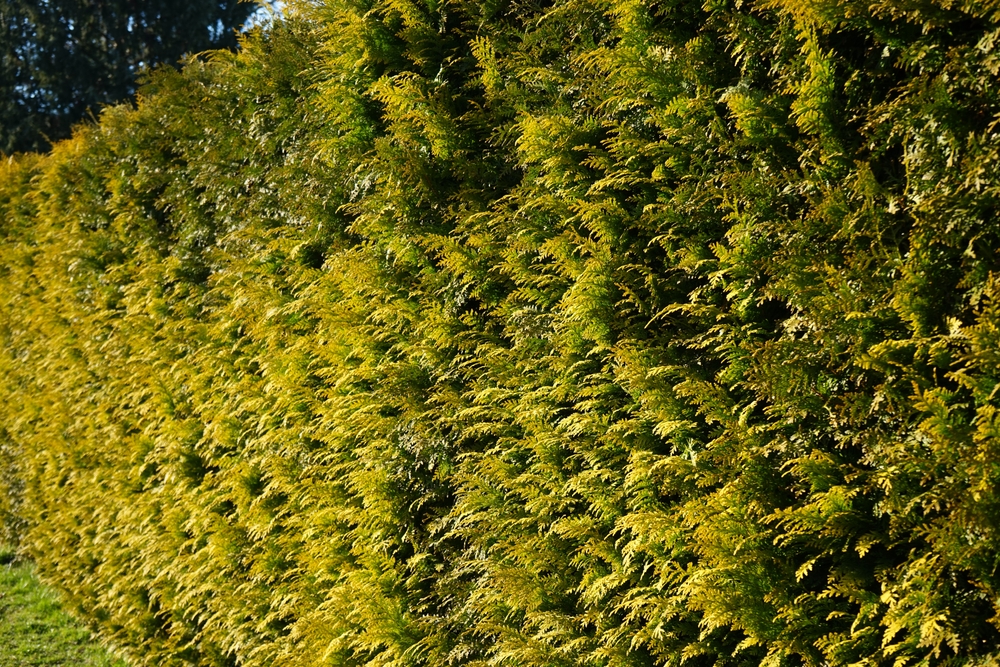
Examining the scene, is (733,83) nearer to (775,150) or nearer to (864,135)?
(775,150)

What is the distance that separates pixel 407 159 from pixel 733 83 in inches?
67.8

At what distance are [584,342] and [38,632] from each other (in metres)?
6.59

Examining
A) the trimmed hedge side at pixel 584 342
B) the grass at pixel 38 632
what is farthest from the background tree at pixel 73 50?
the trimmed hedge side at pixel 584 342

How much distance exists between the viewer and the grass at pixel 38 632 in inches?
274

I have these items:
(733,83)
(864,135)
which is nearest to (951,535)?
(864,135)

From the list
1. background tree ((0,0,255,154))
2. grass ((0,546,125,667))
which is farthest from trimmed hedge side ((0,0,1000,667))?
background tree ((0,0,255,154))

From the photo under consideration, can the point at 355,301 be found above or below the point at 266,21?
below

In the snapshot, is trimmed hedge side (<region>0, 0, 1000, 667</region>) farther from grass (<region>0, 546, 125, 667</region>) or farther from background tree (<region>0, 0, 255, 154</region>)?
background tree (<region>0, 0, 255, 154</region>)

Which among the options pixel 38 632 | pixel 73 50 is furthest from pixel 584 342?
pixel 73 50

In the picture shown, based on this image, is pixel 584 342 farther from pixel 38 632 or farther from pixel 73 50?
pixel 73 50

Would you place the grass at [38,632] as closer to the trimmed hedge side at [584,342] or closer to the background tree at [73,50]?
the trimmed hedge side at [584,342]

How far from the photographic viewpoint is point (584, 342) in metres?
3.31

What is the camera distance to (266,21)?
5.41 m

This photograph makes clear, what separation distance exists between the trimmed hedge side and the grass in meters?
1.18
